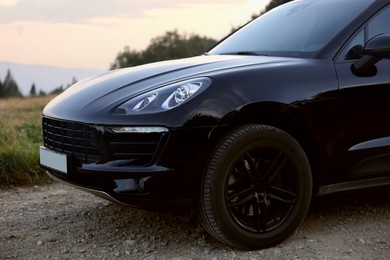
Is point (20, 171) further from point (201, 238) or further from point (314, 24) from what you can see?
point (314, 24)

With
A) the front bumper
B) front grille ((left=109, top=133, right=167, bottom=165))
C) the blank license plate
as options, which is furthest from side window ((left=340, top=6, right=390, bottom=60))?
the blank license plate

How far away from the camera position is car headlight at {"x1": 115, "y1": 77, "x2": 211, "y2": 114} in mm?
3164

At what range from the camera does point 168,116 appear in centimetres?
308

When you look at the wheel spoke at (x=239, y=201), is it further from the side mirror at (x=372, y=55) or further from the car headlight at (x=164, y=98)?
the side mirror at (x=372, y=55)

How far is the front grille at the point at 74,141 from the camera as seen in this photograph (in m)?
3.24

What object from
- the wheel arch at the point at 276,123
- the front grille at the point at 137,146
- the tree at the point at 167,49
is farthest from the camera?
the tree at the point at 167,49

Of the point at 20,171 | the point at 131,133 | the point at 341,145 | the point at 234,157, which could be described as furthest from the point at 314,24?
the point at 20,171

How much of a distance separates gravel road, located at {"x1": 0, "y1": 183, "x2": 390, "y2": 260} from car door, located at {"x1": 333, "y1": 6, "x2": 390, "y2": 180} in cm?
25

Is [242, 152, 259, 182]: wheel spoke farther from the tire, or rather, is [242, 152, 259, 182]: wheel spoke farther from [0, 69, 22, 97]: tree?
[0, 69, 22, 97]: tree

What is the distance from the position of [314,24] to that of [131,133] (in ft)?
5.46

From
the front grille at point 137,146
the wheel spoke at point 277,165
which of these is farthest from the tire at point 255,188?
the front grille at point 137,146

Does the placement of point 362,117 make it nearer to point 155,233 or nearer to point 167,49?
point 155,233

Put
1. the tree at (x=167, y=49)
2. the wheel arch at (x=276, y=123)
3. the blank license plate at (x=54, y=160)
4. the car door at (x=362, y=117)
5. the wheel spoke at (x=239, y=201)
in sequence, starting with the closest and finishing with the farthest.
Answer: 1. the wheel arch at (x=276, y=123)
2. the wheel spoke at (x=239, y=201)
3. the blank license plate at (x=54, y=160)
4. the car door at (x=362, y=117)
5. the tree at (x=167, y=49)

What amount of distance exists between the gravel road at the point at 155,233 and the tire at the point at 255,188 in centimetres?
14
